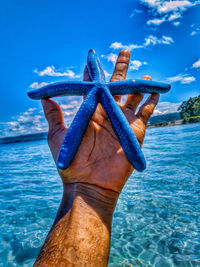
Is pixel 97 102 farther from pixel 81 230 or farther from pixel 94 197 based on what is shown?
pixel 81 230

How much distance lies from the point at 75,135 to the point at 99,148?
41 cm

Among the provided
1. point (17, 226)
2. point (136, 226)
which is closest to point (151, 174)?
point (136, 226)

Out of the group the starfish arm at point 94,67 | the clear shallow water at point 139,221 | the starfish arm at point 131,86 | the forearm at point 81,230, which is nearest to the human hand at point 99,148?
the forearm at point 81,230

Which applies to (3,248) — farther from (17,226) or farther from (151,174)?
(151,174)

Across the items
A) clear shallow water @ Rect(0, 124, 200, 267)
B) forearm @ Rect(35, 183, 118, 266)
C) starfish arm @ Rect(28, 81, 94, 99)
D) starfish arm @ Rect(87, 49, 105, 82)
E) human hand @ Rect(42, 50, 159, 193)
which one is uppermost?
starfish arm @ Rect(87, 49, 105, 82)

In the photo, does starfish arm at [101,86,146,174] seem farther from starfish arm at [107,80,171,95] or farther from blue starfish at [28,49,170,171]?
starfish arm at [107,80,171,95]

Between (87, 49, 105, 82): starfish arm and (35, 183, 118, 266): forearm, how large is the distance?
5.29 feet

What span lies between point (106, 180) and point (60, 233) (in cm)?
69

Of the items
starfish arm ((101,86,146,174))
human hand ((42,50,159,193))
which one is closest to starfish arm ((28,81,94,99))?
human hand ((42,50,159,193))

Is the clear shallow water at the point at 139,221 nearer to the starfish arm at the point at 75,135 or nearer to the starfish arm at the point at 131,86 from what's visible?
the starfish arm at the point at 75,135

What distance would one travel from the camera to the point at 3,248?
9.89 ft

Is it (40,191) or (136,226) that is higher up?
(40,191)

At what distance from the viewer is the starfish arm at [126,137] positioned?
1.84 metres

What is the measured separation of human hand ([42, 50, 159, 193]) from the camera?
1985 mm
